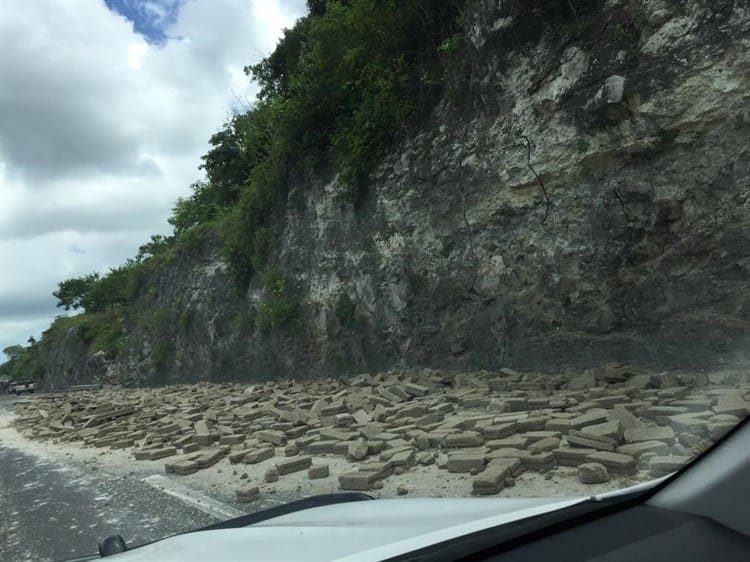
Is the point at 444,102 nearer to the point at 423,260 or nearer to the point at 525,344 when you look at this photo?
the point at 423,260

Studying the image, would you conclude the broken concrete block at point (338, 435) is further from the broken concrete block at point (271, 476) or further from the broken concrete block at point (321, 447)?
the broken concrete block at point (271, 476)

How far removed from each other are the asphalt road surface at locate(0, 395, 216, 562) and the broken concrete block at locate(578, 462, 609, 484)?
3365mm

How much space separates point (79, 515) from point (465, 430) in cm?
439

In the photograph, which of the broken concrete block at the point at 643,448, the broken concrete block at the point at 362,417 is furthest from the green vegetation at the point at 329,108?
the broken concrete block at the point at 643,448

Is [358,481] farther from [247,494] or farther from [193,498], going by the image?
[193,498]

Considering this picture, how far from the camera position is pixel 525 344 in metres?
11.3

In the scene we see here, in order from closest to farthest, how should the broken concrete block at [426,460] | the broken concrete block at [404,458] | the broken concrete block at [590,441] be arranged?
the broken concrete block at [590,441]
the broken concrete block at [404,458]
the broken concrete block at [426,460]

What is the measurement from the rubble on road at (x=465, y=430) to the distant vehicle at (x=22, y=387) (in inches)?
1999

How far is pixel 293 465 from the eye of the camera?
7.19m

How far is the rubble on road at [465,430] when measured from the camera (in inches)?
215

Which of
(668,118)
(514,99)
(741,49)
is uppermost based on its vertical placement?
(514,99)

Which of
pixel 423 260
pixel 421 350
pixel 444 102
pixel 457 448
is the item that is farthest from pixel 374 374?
pixel 457 448

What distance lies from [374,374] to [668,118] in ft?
28.3

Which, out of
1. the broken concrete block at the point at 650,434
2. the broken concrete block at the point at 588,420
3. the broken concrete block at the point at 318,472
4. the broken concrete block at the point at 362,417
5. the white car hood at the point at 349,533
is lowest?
the broken concrete block at the point at 318,472
